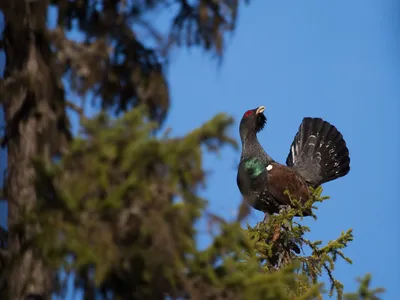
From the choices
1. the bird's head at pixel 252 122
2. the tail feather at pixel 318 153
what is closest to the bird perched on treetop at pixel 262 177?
the bird's head at pixel 252 122

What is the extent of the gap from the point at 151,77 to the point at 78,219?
134 centimetres

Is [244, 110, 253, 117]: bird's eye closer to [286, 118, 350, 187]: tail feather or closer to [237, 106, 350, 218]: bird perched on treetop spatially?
[237, 106, 350, 218]: bird perched on treetop

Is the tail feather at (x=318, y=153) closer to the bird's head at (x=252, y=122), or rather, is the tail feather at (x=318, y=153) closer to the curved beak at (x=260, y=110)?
the bird's head at (x=252, y=122)

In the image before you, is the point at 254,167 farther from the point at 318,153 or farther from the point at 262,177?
the point at 318,153

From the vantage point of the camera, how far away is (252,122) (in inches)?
460

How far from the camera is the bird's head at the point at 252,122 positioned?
1166 cm

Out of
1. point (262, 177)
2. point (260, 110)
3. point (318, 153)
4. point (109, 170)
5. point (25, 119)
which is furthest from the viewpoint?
point (318, 153)

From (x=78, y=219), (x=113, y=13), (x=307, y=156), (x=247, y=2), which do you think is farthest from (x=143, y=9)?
(x=307, y=156)

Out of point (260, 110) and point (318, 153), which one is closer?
point (260, 110)

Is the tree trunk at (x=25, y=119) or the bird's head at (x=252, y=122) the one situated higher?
the bird's head at (x=252, y=122)

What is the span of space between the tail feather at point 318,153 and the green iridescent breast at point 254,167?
1942 mm

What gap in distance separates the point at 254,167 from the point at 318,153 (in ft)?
8.55

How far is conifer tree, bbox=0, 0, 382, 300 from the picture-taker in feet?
13.9

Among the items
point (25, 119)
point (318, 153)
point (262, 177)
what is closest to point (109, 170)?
point (25, 119)
